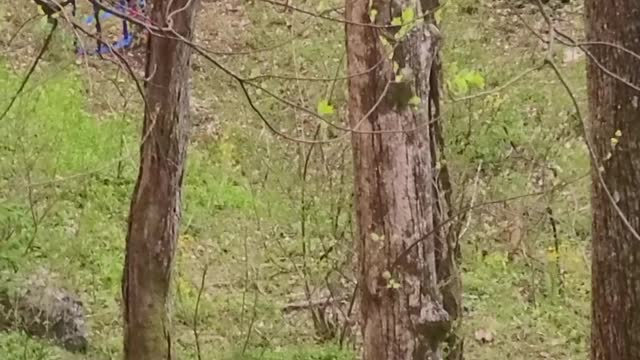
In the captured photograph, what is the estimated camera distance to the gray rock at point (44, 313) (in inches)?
320

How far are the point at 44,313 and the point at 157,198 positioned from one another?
6.22 ft

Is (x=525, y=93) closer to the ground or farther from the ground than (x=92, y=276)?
farther from the ground

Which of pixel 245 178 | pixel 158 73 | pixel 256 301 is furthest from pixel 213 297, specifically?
pixel 158 73

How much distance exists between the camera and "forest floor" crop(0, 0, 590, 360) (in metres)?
8.49

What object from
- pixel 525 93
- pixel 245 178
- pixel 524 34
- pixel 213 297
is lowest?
pixel 213 297

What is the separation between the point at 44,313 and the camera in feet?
27.1

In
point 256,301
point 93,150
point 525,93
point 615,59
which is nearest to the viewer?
point 615,59

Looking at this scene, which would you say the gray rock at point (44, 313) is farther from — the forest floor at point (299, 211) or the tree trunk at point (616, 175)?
the tree trunk at point (616, 175)

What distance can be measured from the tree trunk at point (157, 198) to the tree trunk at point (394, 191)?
2.26 m

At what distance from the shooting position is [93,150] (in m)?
11.8

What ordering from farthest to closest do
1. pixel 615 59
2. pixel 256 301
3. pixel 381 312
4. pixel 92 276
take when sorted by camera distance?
pixel 92 276 < pixel 256 301 < pixel 615 59 < pixel 381 312

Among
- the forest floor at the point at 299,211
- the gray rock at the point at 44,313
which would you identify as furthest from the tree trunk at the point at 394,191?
the gray rock at the point at 44,313

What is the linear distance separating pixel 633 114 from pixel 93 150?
767 centimetres

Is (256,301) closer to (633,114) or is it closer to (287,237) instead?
(287,237)
